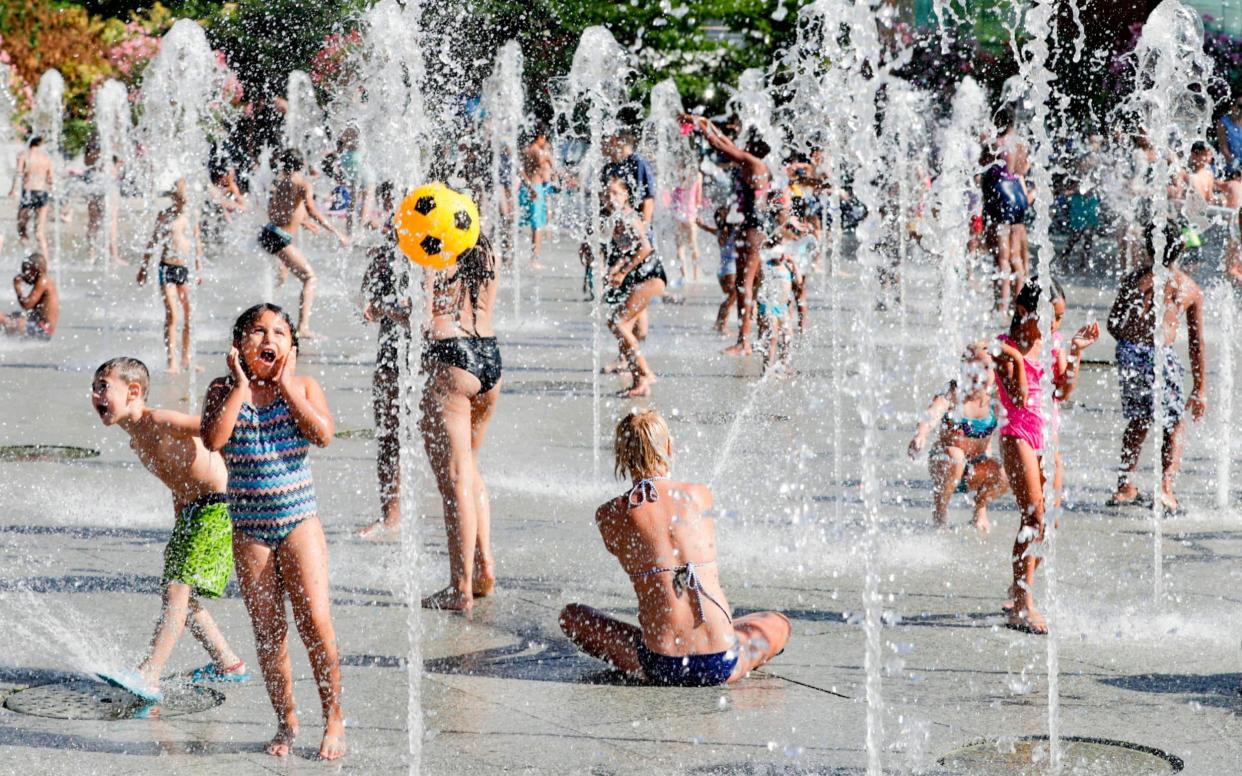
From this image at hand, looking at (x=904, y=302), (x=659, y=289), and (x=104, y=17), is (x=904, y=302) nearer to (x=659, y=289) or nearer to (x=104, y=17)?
(x=659, y=289)

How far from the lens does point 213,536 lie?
5535 mm

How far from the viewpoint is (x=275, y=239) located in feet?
44.5

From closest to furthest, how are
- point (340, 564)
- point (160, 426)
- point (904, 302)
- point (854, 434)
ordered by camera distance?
point (160, 426) < point (340, 564) < point (854, 434) < point (904, 302)

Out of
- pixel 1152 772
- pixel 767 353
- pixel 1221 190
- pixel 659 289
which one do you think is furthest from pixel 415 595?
pixel 1221 190

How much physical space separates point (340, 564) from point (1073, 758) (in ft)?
10.7

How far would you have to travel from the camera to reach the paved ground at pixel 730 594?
16.9 ft

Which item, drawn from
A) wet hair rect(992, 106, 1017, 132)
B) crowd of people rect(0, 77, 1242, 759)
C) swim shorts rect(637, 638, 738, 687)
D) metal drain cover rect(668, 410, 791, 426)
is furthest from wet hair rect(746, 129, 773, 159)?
wet hair rect(992, 106, 1017, 132)

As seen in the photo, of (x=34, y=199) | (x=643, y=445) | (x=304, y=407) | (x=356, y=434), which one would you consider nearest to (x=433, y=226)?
(x=643, y=445)

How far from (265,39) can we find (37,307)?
69.8ft

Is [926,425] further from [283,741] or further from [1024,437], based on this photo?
[283,741]

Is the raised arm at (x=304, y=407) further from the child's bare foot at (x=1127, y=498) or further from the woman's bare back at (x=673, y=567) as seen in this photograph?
the child's bare foot at (x=1127, y=498)

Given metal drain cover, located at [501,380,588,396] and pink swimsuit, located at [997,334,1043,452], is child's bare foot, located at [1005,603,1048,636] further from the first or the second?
metal drain cover, located at [501,380,588,396]

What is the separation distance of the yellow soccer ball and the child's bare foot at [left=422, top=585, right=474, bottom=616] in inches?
47.9

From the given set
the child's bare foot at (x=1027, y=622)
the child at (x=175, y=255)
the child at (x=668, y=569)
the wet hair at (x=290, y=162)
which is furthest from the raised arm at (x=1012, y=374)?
the wet hair at (x=290, y=162)
